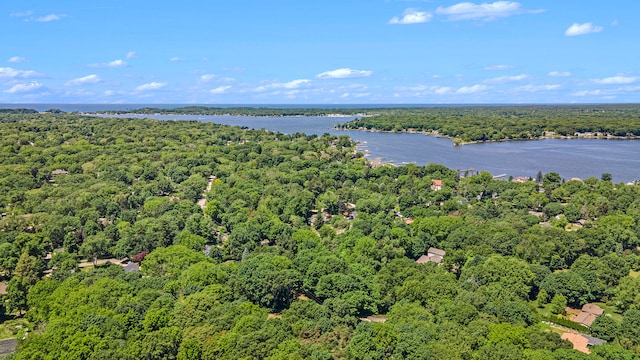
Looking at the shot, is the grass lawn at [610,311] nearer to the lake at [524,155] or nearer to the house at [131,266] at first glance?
the house at [131,266]

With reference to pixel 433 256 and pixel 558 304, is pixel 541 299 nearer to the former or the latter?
pixel 558 304

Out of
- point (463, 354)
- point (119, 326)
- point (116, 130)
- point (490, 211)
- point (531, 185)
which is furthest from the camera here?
point (116, 130)

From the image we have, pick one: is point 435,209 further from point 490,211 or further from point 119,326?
point 119,326

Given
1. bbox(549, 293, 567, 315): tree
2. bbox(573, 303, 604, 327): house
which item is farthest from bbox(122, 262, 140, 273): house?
bbox(573, 303, 604, 327): house

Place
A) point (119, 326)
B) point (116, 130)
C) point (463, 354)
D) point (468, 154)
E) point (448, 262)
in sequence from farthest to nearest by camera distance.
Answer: point (116, 130) < point (468, 154) < point (448, 262) < point (119, 326) < point (463, 354)

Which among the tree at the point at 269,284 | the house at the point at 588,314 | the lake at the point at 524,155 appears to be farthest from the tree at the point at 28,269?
the lake at the point at 524,155

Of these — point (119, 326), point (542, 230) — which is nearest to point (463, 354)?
point (119, 326)

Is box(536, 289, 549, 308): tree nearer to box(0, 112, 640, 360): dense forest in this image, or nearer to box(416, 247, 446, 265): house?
box(0, 112, 640, 360): dense forest
